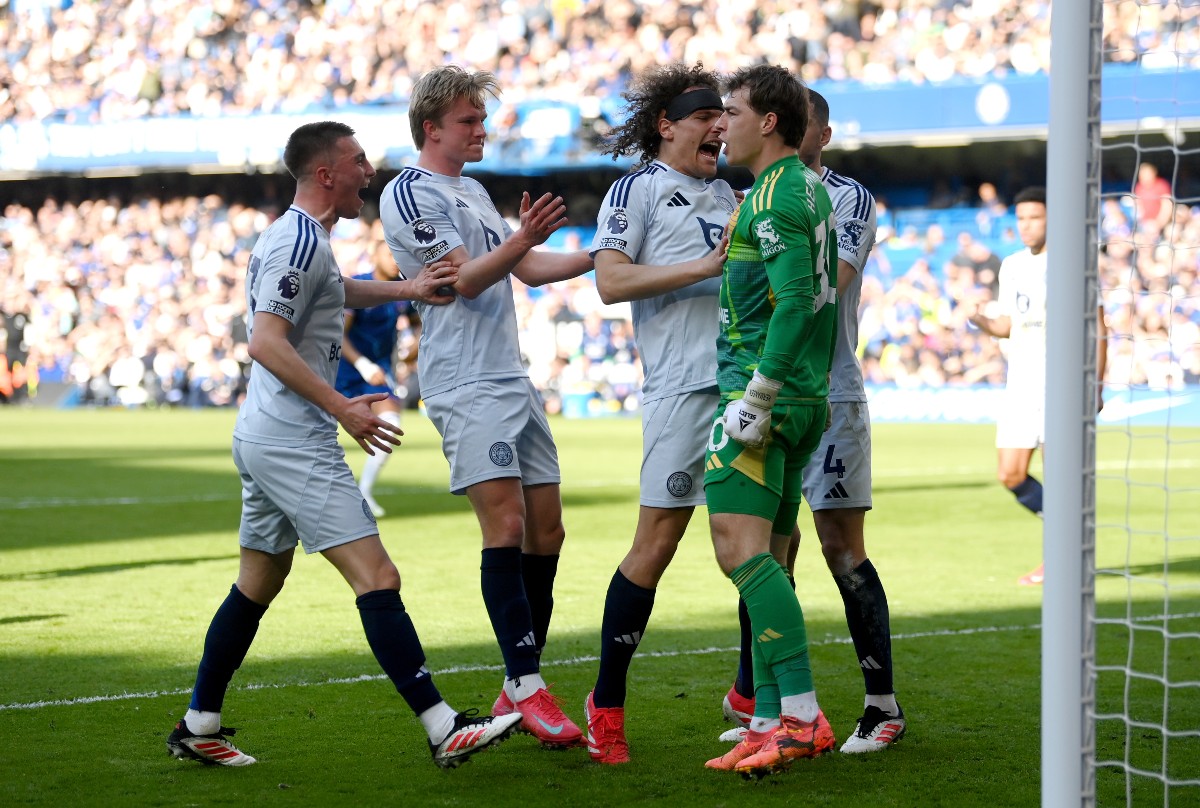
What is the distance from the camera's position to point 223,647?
464cm

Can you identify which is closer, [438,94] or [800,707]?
[800,707]

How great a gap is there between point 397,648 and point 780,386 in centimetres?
139

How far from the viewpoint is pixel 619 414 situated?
100 feet

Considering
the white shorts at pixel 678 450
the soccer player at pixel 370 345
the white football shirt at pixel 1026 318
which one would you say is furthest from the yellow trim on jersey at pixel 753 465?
the soccer player at pixel 370 345

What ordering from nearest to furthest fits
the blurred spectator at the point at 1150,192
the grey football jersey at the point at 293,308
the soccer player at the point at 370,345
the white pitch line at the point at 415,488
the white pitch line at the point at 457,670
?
the grey football jersey at the point at 293,308, the white pitch line at the point at 457,670, the soccer player at the point at 370,345, the white pitch line at the point at 415,488, the blurred spectator at the point at 1150,192

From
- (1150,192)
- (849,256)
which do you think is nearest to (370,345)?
(849,256)

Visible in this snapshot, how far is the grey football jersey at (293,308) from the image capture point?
4.48m

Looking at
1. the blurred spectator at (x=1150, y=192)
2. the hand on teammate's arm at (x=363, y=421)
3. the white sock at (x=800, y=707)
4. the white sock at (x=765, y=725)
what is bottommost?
the white sock at (x=765, y=725)

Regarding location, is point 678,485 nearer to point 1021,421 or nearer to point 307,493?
point 307,493

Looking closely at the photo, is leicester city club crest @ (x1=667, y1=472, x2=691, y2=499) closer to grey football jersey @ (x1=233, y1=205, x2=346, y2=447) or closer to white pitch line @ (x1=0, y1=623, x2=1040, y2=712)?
grey football jersey @ (x1=233, y1=205, x2=346, y2=447)

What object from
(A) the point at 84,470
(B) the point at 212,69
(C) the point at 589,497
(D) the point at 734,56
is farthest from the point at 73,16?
(C) the point at 589,497

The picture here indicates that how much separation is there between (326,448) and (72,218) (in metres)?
37.2

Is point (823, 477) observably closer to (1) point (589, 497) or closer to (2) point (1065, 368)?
(2) point (1065, 368)

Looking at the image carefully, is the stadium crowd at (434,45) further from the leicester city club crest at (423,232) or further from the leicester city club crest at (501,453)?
the leicester city club crest at (501,453)
